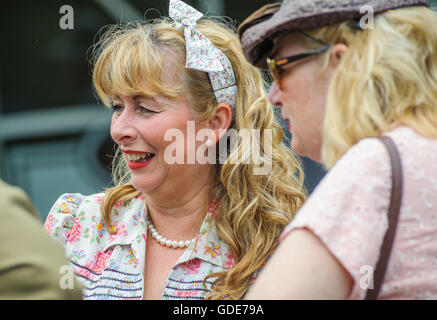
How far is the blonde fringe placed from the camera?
230 cm

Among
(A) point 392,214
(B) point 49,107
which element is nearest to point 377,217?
(A) point 392,214

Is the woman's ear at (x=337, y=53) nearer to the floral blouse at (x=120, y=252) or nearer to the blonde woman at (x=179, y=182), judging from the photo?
the blonde woman at (x=179, y=182)

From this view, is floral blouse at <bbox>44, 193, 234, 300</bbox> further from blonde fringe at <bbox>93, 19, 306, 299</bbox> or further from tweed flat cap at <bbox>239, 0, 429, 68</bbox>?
tweed flat cap at <bbox>239, 0, 429, 68</bbox>

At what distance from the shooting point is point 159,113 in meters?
2.33

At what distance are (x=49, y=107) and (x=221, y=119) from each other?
353cm

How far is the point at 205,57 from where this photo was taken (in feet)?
7.75

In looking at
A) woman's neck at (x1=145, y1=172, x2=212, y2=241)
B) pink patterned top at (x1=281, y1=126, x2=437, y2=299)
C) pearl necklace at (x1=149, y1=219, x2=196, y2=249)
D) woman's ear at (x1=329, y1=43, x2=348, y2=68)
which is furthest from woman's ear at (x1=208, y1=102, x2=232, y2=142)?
pink patterned top at (x1=281, y1=126, x2=437, y2=299)

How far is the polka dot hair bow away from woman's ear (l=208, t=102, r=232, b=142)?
0.03m

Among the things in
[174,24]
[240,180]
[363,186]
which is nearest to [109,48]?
[174,24]

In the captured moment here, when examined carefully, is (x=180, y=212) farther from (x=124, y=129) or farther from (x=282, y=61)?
(x=282, y=61)

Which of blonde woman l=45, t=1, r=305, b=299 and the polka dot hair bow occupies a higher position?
the polka dot hair bow

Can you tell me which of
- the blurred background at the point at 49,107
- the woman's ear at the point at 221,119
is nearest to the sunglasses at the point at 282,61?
the woman's ear at the point at 221,119

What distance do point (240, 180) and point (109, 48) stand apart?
731 millimetres

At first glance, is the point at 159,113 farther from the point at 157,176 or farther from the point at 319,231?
the point at 319,231
